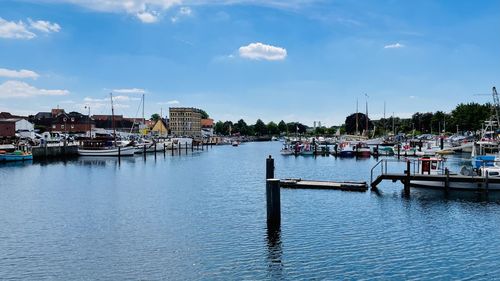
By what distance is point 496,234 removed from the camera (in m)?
32.3

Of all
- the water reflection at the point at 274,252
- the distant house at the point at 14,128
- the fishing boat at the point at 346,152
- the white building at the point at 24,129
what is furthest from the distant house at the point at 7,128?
the water reflection at the point at 274,252

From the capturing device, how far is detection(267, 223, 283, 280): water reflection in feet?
81.1

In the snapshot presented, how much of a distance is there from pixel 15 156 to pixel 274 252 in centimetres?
8646

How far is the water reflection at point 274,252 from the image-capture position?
24727 mm

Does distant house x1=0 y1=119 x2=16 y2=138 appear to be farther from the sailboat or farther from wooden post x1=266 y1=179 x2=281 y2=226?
wooden post x1=266 y1=179 x2=281 y2=226

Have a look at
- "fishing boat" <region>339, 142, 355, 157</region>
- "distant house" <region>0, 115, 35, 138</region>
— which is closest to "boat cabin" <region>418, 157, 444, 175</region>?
"fishing boat" <region>339, 142, 355, 157</region>

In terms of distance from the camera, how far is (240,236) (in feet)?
105

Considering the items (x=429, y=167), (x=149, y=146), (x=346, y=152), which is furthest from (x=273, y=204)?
(x=149, y=146)

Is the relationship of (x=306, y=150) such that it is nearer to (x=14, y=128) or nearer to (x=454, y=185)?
(x=454, y=185)

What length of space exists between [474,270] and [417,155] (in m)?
89.6

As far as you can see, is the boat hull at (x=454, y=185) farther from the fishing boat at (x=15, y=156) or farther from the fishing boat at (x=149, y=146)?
the fishing boat at (x=149, y=146)

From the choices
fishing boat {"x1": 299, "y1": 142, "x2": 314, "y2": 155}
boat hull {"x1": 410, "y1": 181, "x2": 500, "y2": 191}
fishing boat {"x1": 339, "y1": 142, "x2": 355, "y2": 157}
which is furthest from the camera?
fishing boat {"x1": 299, "y1": 142, "x2": 314, "y2": 155}

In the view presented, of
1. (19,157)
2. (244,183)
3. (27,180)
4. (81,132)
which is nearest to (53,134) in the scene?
(81,132)

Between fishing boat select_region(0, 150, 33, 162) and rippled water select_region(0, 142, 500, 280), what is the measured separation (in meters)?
48.6
